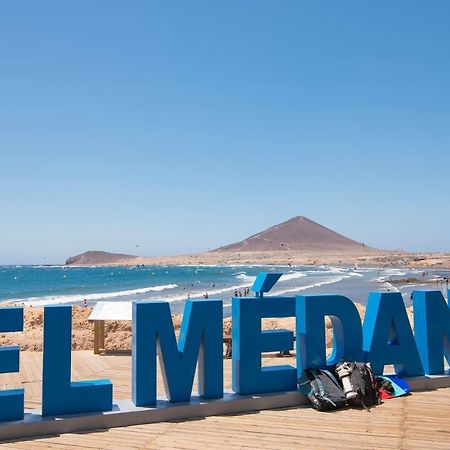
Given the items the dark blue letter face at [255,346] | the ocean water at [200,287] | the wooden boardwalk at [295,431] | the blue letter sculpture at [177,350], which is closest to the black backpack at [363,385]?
the wooden boardwalk at [295,431]

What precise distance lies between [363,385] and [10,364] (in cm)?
504

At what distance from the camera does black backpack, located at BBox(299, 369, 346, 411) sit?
7637mm

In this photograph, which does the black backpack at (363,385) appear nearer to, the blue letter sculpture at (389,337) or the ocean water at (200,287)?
the blue letter sculpture at (389,337)

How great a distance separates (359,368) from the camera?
7988mm

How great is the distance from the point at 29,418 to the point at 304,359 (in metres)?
4.10

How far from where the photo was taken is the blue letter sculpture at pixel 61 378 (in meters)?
6.82

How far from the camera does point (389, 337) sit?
9.01m

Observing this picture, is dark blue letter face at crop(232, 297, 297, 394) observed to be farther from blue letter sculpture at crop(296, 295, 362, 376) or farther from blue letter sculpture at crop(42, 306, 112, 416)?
blue letter sculpture at crop(42, 306, 112, 416)

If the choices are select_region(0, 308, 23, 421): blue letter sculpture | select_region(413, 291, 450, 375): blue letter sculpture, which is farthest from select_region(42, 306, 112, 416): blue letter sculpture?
select_region(413, 291, 450, 375): blue letter sculpture

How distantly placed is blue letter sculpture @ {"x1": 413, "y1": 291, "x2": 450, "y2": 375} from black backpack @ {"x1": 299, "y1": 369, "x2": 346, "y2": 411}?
2.12 meters

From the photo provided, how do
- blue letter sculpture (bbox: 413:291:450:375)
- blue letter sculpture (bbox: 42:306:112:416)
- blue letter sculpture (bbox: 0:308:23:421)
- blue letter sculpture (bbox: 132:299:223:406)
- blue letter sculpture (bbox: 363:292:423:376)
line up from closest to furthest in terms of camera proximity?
blue letter sculpture (bbox: 0:308:23:421)
blue letter sculpture (bbox: 42:306:112:416)
blue letter sculpture (bbox: 132:299:223:406)
blue letter sculpture (bbox: 363:292:423:376)
blue letter sculpture (bbox: 413:291:450:375)

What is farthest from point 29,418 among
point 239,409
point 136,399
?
point 239,409

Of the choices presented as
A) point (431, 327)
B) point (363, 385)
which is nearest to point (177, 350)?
point (363, 385)

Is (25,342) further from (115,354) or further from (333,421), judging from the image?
(333,421)
